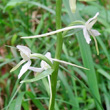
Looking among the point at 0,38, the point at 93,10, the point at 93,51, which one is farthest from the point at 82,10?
the point at 0,38

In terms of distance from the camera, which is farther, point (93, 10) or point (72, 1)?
point (93, 10)

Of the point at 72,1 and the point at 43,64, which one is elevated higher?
the point at 72,1

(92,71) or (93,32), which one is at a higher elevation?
(93,32)

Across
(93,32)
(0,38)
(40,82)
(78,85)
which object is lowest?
(78,85)

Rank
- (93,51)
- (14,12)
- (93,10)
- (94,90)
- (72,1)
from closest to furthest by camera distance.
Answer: (72,1)
(94,90)
(93,10)
(93,51)
(14,12)

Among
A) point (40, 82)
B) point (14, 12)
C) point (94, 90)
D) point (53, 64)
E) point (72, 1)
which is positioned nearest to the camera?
point (72, 1)

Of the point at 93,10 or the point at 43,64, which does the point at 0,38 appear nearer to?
the point at 93,10

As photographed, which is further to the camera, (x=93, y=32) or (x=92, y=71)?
(x=92, y=71)

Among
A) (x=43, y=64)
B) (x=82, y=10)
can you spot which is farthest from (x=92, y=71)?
(x=82, y=10)

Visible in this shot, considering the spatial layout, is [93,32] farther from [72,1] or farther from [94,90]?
[94,90]
